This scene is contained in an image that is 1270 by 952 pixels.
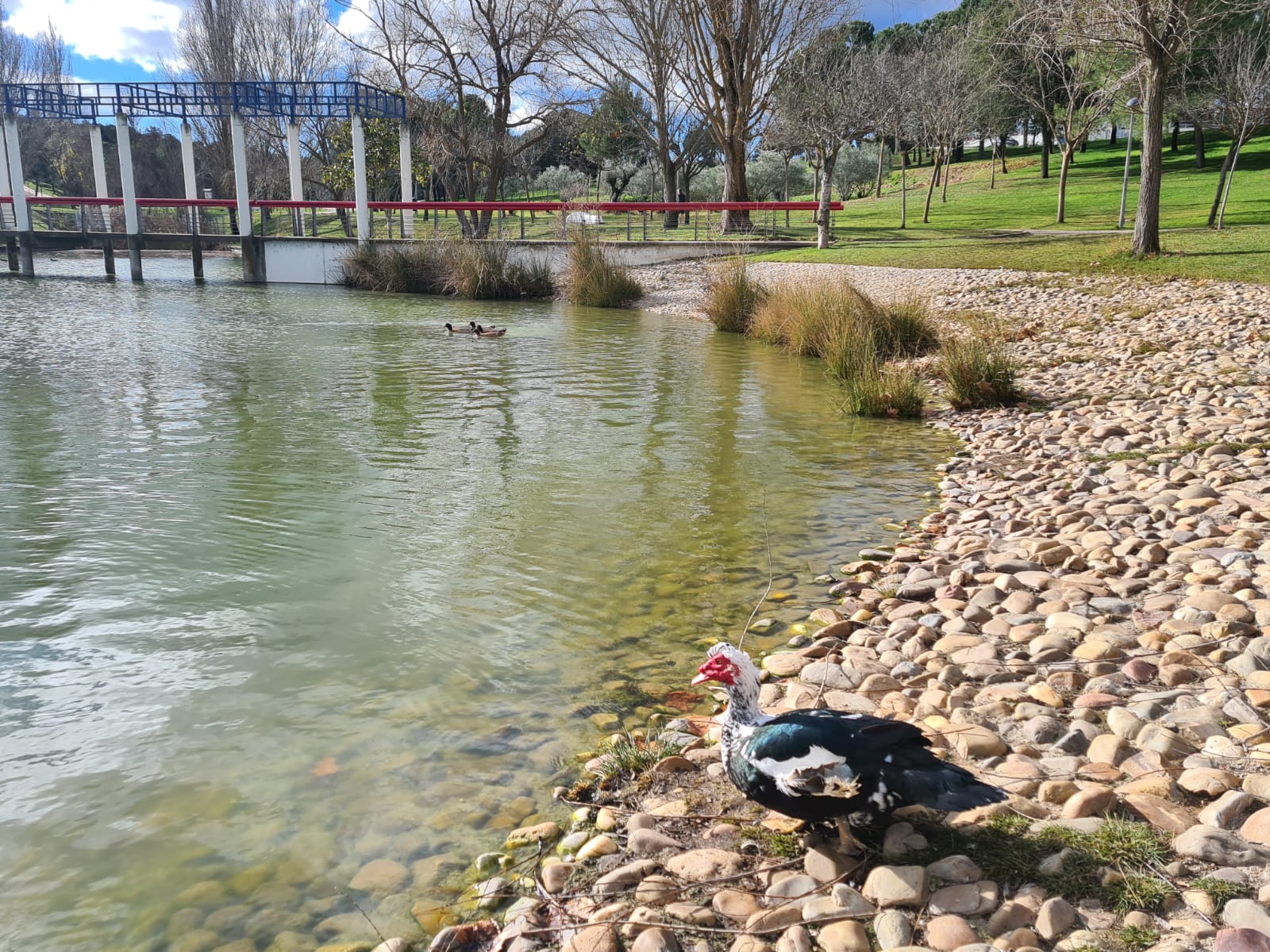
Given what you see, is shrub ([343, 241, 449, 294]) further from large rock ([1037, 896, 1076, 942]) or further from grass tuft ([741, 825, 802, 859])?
large rock ([1037, 896, 1076, 942])

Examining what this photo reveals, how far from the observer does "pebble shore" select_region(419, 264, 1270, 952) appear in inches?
98.2

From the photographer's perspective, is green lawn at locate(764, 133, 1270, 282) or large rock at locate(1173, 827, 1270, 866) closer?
large rock at locate(1173, 827, 1270, 866)

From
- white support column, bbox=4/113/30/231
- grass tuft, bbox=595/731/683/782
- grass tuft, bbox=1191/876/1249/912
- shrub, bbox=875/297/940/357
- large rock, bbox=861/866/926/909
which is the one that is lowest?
grass tuft, bbox=595/731/683/782

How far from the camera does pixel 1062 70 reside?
2498 cm

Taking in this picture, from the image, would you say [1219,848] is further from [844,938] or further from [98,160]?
[98,160]

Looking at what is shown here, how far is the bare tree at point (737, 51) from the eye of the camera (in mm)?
31375

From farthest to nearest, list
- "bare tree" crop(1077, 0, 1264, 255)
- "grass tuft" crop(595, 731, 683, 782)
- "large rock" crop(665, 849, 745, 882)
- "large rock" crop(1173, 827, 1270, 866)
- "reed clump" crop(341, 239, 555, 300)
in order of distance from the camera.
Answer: "reed clump" crop(341, 239, 555, 300) < "bare tree" crop(1077, 0, 1264, 255) < "grass tuft" crop(595, 731, 683, 782) < "large rock" crop(665, 849, 745, 882) < "large rock" crop(1173, 827, 1270, 866)

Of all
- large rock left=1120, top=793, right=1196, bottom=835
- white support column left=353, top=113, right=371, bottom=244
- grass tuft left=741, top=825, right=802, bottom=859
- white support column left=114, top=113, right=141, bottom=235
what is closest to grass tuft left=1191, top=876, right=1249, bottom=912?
large rock left=1120, top=793, right=1196, bottom=835

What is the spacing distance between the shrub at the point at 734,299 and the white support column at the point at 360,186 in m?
14.4

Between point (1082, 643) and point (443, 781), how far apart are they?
2612mm

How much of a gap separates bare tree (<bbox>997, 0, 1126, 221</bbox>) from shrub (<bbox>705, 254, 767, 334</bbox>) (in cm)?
543

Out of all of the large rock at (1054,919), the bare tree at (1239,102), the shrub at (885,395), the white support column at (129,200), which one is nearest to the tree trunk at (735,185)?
the bare tree at (1239,102)

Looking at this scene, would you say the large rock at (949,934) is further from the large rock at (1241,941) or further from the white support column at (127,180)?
the white support column at (127,180)

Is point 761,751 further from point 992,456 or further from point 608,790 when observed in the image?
point 992,456
